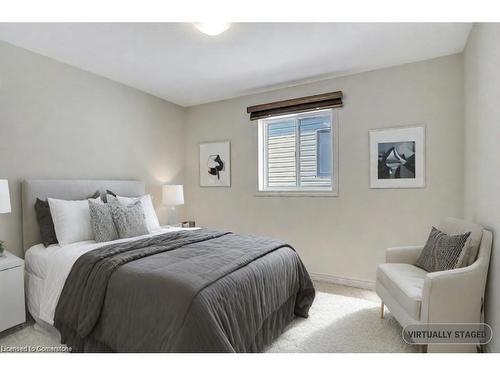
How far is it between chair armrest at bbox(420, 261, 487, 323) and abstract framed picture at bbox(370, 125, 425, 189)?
1321 mm

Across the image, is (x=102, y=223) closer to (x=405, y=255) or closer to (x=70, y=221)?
(x=70, y=221)

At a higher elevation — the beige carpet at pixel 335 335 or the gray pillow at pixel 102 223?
the gray pillow at pixel 102 223

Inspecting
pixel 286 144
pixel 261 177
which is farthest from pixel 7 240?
pixel 286 144

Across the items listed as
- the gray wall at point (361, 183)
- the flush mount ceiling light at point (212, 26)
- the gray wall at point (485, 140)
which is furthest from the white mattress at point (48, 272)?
the gray wall at point (485, 140)

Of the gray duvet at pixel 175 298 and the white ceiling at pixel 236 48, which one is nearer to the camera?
the gray duvet at pixel 175 298

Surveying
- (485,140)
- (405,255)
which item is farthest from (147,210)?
(485,140)

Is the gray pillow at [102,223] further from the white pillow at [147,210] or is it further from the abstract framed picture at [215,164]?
the abstract framed picture at [215,164]

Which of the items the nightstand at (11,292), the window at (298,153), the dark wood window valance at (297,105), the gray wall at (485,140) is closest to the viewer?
the gray wall at (485,140)

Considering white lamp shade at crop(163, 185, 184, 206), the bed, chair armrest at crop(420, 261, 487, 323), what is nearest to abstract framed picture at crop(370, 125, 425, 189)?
chair armrest at crop(420, 261, 487, 323)

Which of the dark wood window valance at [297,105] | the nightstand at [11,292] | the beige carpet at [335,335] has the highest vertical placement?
the dark wood window valance at [297,105]

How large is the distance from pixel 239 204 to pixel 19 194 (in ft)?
8.28

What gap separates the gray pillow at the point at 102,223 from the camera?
2521mm

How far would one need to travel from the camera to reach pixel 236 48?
8.65 ft

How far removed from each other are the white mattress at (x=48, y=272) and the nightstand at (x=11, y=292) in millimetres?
122
